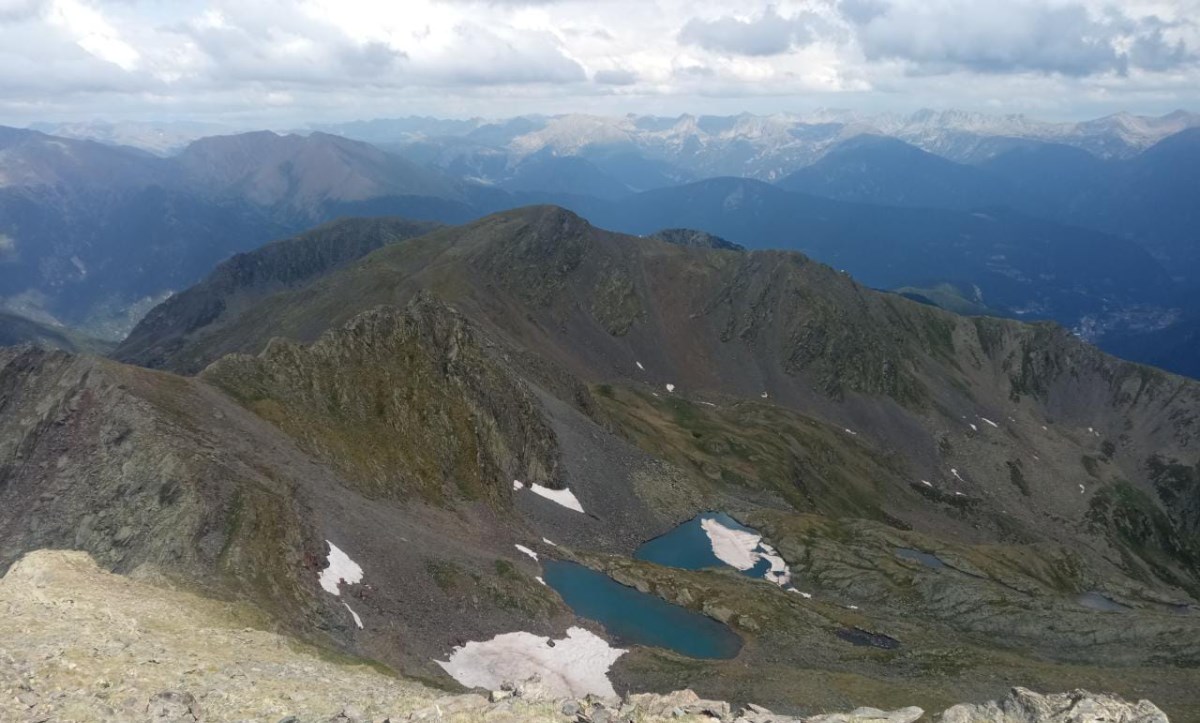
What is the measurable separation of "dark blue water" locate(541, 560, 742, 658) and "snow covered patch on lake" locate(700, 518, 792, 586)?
88.3ft

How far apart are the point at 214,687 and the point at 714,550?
90771 mm

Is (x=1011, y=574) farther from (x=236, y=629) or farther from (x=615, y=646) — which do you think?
(x=236, y=629)

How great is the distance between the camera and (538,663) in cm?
6838

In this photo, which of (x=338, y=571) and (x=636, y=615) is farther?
(x=636, y=615)

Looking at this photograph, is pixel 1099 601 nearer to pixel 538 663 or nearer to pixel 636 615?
pixel 636 615

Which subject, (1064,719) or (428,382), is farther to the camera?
(428,382)

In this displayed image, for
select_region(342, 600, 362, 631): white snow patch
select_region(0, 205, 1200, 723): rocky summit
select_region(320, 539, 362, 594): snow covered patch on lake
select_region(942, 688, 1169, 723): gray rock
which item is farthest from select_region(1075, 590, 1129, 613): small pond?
select_region(342, 600, 362, 631): white snow patch

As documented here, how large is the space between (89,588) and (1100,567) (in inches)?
7905

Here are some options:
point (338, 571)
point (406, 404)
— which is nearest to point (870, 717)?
point (338, 571)

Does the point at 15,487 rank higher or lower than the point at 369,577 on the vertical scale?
higher

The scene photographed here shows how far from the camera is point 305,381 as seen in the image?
9869 centimetres

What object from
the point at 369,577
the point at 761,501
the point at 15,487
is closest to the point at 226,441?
the point at 15,487

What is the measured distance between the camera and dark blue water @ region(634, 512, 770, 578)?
108 m

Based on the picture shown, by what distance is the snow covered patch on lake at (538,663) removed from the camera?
6438cm
